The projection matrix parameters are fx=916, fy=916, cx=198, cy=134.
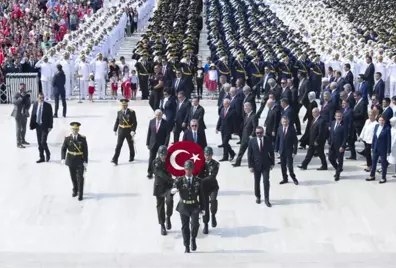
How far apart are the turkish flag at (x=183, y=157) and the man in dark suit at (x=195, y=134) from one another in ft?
10.6

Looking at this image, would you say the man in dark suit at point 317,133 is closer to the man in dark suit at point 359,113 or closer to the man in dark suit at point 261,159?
the man in dark suit at point 359,113

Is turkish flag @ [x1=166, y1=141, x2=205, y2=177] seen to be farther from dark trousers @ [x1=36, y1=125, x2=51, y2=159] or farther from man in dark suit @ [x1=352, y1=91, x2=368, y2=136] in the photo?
man in dark suit @ [x1=352, y1=91, x2=368, y2=136]

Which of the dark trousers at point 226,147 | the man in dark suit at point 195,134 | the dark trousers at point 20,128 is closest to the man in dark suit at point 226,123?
the dark trousers at point 226,147

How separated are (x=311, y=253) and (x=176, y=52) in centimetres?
1632

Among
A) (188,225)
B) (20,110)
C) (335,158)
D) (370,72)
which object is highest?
(370,72)

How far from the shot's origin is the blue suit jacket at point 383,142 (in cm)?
1852

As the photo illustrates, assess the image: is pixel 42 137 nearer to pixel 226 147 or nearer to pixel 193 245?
pixel 226 147

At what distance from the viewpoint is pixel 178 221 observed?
52.5 feet

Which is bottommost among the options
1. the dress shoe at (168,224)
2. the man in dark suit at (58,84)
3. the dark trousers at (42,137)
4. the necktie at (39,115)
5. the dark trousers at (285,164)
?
the dress shoe at (168,224)

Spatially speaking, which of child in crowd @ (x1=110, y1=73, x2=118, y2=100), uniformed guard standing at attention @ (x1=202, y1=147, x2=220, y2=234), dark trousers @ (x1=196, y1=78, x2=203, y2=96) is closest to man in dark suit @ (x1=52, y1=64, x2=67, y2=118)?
child in crowd @ (x1=110, y1=73, x2=118, y2=100)

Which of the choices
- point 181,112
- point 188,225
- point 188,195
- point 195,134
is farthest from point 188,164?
point 181,112

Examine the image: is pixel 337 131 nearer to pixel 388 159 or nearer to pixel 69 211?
pixel 388 159

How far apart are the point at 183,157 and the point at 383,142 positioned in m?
5.59

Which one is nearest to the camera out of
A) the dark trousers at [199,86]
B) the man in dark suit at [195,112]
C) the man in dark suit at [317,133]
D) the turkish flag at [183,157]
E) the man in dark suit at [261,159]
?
the turkish flag at [183,157]
